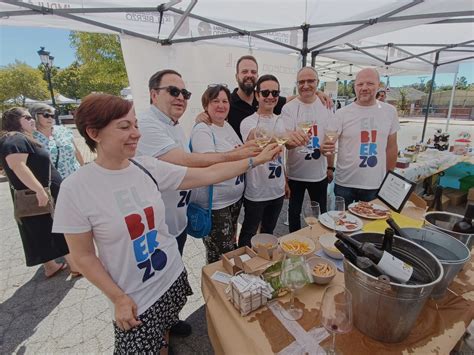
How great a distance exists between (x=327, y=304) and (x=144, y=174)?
117 cm

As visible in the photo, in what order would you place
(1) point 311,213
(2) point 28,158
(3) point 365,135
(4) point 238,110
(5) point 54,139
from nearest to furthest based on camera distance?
(1) point 311,213
(2) point 28,158
(3) point 365,135
(4) point 238,110
(5) point 54,139

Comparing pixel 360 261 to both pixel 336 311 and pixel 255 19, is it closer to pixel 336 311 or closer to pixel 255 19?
pixel 336 311

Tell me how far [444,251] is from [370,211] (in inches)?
35.3

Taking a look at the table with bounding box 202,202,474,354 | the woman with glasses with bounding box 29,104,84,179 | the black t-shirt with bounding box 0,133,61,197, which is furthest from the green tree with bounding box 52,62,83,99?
the table with bounding box 202,202,474,354

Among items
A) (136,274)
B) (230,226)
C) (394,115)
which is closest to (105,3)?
Answer: (230,226)

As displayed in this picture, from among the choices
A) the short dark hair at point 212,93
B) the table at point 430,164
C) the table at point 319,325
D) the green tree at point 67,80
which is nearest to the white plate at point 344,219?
the table at point 319,325

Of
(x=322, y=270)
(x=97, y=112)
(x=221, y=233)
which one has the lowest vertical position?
(x=221, y=233)

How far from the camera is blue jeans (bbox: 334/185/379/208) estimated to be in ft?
9.50

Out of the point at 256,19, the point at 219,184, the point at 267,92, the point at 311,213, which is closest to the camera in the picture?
the point at 311,213

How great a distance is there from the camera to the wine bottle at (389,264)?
0.91 m

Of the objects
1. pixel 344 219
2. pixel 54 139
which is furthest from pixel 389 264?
pixel 54 139

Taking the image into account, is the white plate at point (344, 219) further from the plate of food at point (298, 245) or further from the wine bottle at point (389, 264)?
the wine bottle at point (389, 264)

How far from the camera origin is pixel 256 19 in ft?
13.5

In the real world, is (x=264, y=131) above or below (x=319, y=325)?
above
